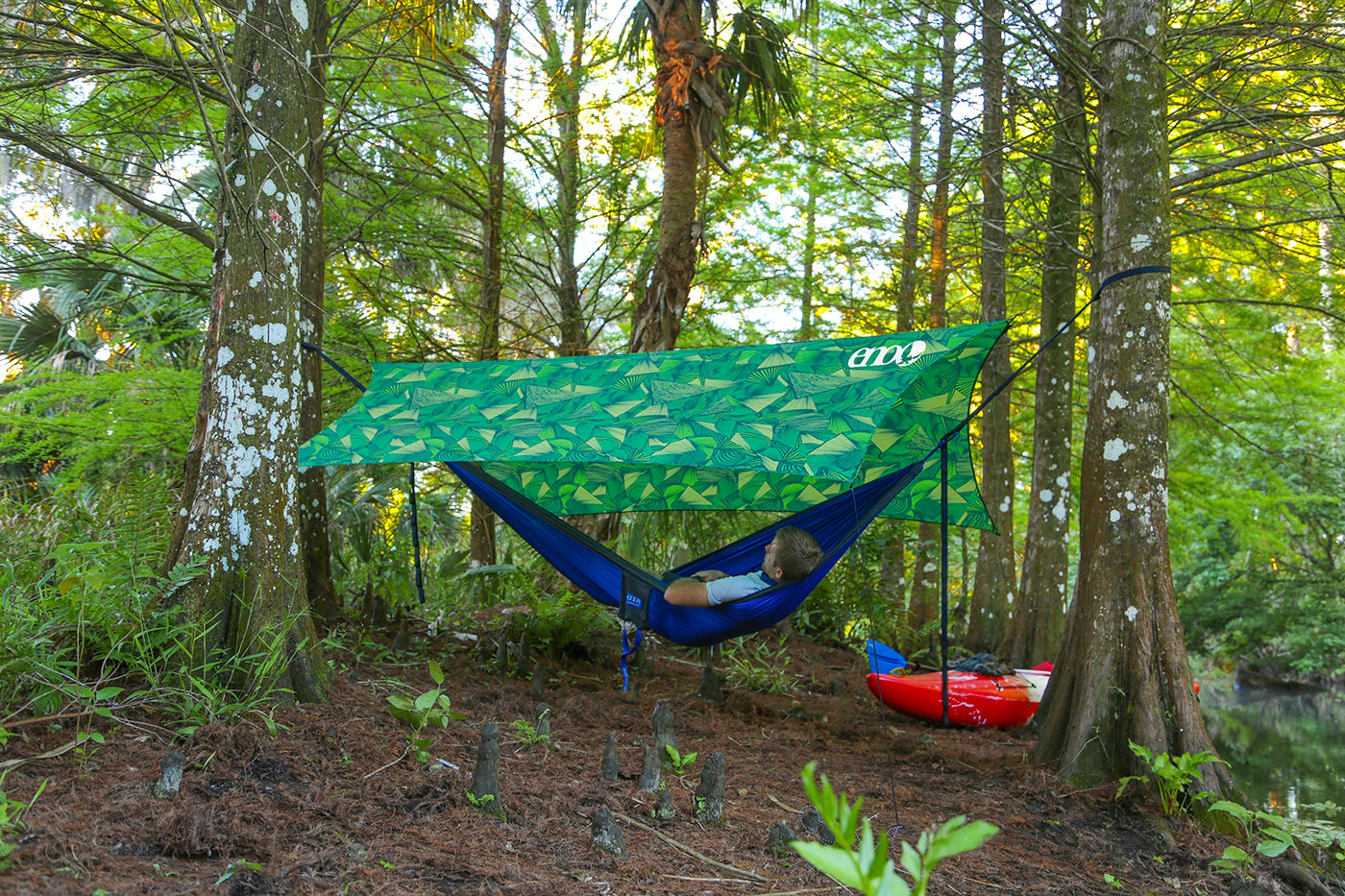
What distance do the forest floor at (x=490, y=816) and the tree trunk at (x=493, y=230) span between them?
6.52 ft

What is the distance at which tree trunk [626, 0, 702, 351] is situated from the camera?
15.7 feet

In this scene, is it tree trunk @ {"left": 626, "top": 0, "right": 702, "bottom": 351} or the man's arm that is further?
tree trunk @ {"left": 626, "top": 0, "right": 702, "bottom": 351}

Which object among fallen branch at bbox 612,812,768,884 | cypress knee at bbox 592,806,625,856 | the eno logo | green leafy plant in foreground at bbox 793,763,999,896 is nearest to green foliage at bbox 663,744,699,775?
fallen branch at bbox 612,812,768,884

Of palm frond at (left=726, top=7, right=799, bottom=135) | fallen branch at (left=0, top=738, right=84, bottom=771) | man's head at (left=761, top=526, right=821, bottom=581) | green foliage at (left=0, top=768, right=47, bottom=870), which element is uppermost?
palm frond at (left=726, top=7, right=799, bottom=135)

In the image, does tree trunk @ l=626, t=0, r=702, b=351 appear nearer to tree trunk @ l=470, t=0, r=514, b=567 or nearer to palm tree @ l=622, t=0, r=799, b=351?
palm tree @ l=622, t=0, r=799, b=351

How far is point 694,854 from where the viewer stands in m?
2.10

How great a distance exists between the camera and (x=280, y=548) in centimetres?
258

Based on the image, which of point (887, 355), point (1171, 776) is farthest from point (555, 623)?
point (1171, 776)

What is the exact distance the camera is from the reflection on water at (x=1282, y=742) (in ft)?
16.6


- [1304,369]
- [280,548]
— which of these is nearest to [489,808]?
[280,548]

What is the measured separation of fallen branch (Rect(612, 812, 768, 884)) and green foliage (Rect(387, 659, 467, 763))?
0.57 m

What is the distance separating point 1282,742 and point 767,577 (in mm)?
6139

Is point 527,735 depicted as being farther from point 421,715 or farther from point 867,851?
point 867,851

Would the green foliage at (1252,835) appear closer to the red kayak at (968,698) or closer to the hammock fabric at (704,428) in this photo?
the hammock fabric at (704,428)
